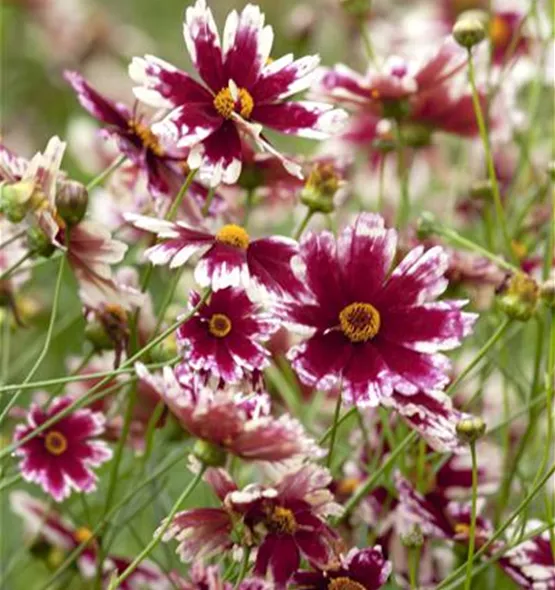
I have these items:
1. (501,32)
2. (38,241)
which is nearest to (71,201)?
(38,241)

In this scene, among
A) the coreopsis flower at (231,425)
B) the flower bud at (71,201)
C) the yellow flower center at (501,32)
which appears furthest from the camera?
the yellow flower center at (501,32)

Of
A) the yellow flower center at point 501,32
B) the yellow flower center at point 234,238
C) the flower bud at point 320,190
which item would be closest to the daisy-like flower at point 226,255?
the yellow flower center at point 234,238

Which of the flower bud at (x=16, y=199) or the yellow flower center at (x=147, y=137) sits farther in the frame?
the yellow flower center at (x=147, y=137)

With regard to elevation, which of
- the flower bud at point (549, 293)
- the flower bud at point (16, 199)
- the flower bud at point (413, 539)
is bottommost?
the flower bud at point (16, 199)

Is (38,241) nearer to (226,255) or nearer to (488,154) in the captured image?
(226,255)

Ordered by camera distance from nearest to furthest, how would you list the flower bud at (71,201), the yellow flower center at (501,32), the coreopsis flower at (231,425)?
1. the coreopsis flower at (231,425)
2. the flower bud at (71,201)
3. the yellow flower center at (501,32)

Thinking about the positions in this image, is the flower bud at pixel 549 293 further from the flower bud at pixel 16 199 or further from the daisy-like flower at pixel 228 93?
the flower bud at pixel 16 199
